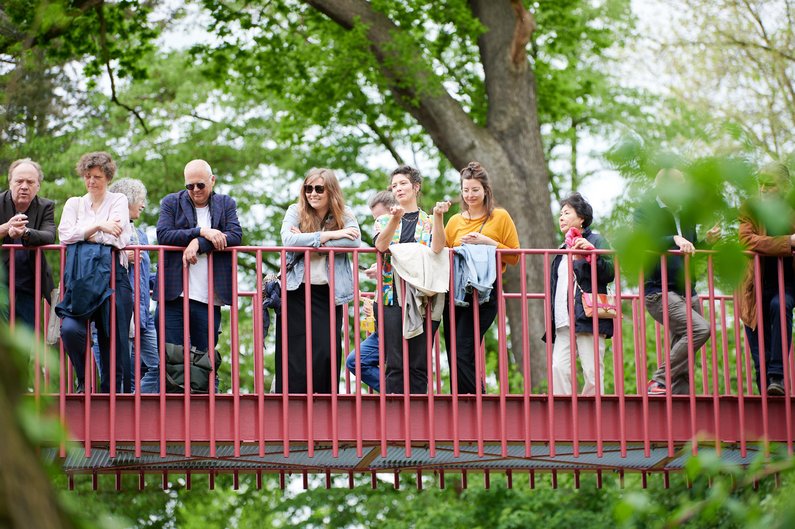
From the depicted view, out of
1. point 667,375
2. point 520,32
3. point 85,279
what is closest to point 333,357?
A: point 85,279

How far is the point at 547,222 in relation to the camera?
1834 centimetres

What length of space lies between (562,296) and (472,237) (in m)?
0.81

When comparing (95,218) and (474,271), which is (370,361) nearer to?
(474,271)

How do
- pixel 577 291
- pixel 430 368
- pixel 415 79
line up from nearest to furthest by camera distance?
pixel 430 368
pixel 577 291
pixel 415 79

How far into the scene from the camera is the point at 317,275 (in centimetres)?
888

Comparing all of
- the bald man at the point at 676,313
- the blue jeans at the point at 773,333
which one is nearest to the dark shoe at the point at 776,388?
the blue jeans at the point at 773,333

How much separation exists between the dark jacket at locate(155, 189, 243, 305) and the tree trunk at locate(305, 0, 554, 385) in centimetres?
932

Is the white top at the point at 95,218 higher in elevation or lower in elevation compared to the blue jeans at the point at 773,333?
higher

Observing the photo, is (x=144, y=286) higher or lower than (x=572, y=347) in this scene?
higher

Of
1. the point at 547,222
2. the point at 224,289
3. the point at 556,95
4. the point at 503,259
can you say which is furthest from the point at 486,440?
the point at 556,95

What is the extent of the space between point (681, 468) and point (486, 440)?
240cm

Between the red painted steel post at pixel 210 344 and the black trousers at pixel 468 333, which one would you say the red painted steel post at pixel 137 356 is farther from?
the black trousers at pixel 468 333

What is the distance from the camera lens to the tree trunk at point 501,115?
1812 centimetres

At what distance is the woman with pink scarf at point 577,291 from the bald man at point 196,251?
2333 millimetres
